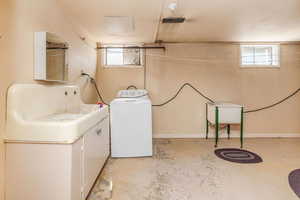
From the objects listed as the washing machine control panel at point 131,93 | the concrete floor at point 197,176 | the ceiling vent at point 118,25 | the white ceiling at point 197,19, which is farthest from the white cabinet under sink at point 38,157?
the washing machine control panel at point 131,93

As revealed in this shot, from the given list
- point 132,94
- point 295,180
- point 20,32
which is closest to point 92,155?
point 20,32

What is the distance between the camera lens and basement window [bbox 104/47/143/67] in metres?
4.21

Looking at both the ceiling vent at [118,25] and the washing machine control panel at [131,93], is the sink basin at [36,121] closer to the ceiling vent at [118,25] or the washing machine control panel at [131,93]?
the ceiling vent at [118,25]

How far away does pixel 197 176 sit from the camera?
2.41 metres

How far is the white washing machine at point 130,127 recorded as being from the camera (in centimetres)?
298

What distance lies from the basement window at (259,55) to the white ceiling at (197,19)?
0.38 m

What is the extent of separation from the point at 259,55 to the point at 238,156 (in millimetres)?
2466

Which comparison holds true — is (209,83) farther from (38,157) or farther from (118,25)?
(38,157)

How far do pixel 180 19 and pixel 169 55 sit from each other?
→ 62.8 inches

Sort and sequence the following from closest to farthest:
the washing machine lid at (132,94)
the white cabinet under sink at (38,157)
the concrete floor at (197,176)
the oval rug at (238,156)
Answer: the white cabinet under sink at (38,157) → the concrete floor at (197,176) → the oval rug at (238,156) → the washing machine lid at (132,94)

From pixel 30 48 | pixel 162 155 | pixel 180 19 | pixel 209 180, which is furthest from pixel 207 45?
pixel 30 48

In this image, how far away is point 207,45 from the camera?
4.19m

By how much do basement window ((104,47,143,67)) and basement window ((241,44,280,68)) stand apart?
91.1 inches

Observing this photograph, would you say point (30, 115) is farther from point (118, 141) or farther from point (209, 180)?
point (209, 180)
